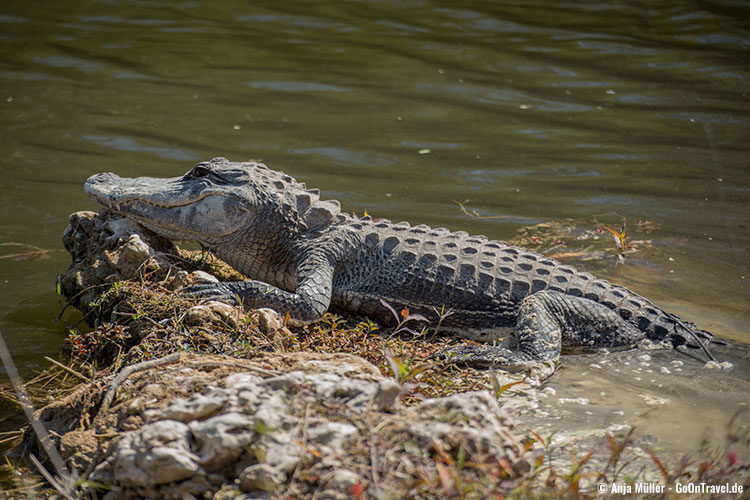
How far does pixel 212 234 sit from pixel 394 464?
3028 millimetres

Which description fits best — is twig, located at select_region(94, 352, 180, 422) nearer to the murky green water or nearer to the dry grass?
the dry grass

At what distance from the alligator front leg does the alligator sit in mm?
10

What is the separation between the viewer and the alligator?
17.2 ft

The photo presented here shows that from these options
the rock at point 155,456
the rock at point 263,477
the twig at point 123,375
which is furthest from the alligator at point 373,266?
the rock at point 263,477

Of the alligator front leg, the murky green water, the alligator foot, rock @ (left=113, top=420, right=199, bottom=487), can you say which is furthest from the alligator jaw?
rock @ (left=113, top=420, right=199, bottom=487)

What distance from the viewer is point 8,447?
429 centimetres

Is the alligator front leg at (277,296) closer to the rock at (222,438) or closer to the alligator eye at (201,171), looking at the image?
the alligator eye at (201,171)

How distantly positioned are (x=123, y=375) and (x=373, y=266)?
2.17 metres

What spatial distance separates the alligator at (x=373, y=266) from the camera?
5.25m

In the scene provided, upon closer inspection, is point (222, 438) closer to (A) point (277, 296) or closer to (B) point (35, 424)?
(B) point (35, 424)

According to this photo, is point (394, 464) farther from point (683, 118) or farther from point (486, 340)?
point (683, 118)

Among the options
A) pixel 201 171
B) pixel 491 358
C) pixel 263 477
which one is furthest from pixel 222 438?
pixel 201 171

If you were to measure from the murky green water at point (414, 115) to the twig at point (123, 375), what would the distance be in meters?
1.72

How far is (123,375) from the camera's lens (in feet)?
12.6
